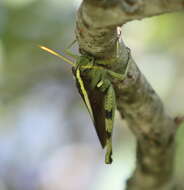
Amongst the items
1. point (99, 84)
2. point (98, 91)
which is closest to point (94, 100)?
point (98, 91)

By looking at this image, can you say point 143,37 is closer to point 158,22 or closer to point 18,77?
point 158,22

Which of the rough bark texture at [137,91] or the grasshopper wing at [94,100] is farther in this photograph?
the grasshopper wing at [94,100]

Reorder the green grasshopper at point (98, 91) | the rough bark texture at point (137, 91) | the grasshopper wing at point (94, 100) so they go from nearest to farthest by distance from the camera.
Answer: the rough bark texture at point (137, 91) < the green grasshopper at point (98, 91) < the grasshopper wing at point (94, 100)

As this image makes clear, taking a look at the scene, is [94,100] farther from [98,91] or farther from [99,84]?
[99,84]

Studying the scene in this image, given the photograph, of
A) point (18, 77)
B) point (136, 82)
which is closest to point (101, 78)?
point (136, 82)

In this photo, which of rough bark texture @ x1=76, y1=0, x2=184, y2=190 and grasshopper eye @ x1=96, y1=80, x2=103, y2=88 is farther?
grasshopper eye @ x1=96, y1=80, x2=103, y2=88
